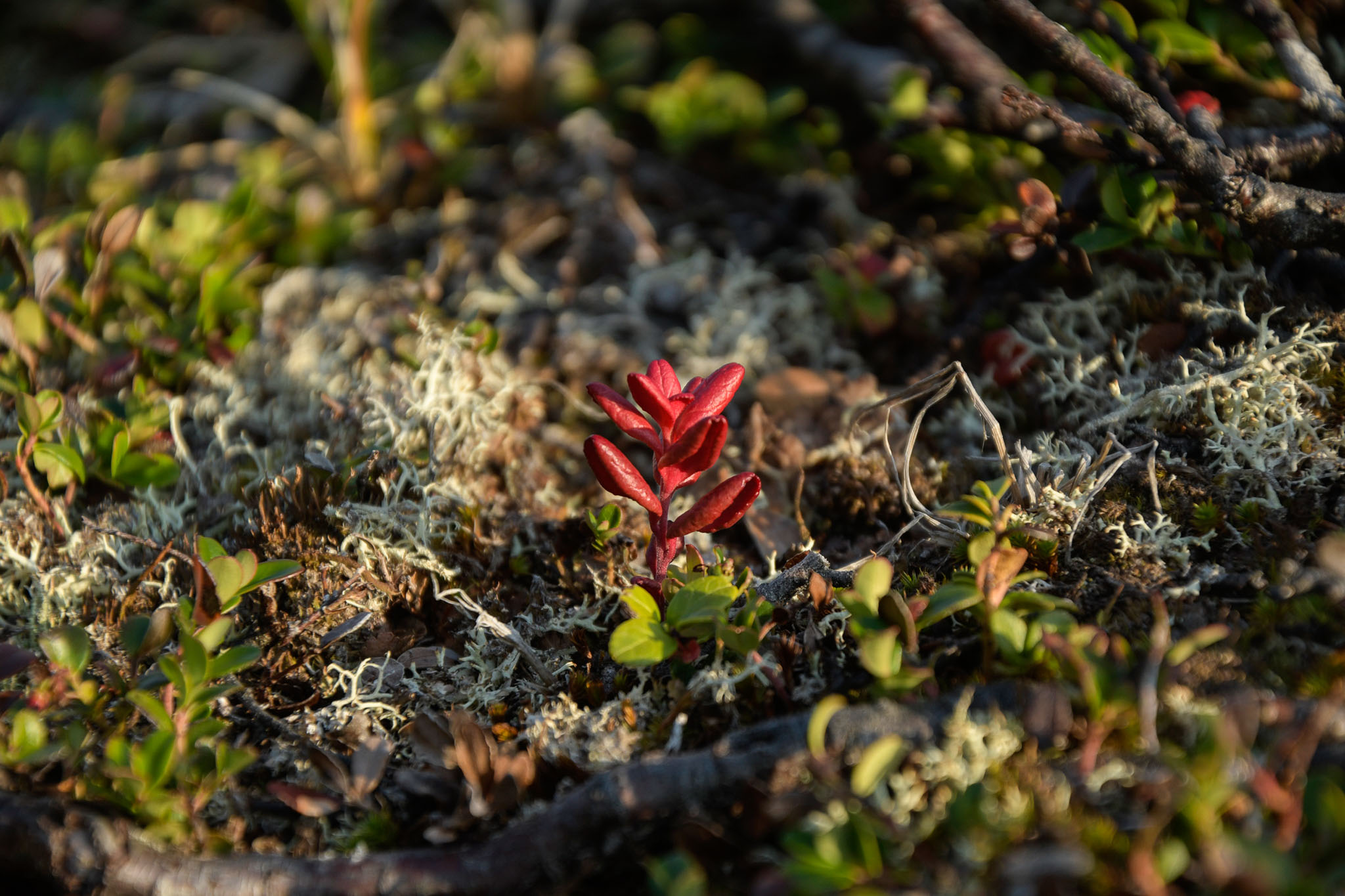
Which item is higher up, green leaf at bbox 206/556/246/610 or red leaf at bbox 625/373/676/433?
red leaf at bbox 625/373/676/433

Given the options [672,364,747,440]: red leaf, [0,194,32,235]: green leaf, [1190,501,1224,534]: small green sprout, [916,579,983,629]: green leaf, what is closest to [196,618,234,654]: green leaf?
[672,364,747,440]: red leaf

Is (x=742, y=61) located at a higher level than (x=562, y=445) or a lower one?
higher

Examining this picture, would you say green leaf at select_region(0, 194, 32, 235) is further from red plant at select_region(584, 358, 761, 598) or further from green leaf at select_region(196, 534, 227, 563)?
red plant at select_region(584, 358, 761, 598)

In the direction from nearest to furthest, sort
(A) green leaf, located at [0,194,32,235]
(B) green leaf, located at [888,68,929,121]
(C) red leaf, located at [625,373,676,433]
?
(C) red leaf, located at [625,373,676,433] < (A) green leaf, located at [0,194,32,235] < (B) green leaf, located at [888,68,929,121]

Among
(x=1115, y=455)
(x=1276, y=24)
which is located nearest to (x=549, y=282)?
(x=1115, y=455)

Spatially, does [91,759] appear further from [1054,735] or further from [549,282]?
[549,282]

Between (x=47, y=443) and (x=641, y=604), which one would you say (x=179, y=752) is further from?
(x=47, y=443)

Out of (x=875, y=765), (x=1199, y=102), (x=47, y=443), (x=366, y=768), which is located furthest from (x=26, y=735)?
(x=1199, y=102)
